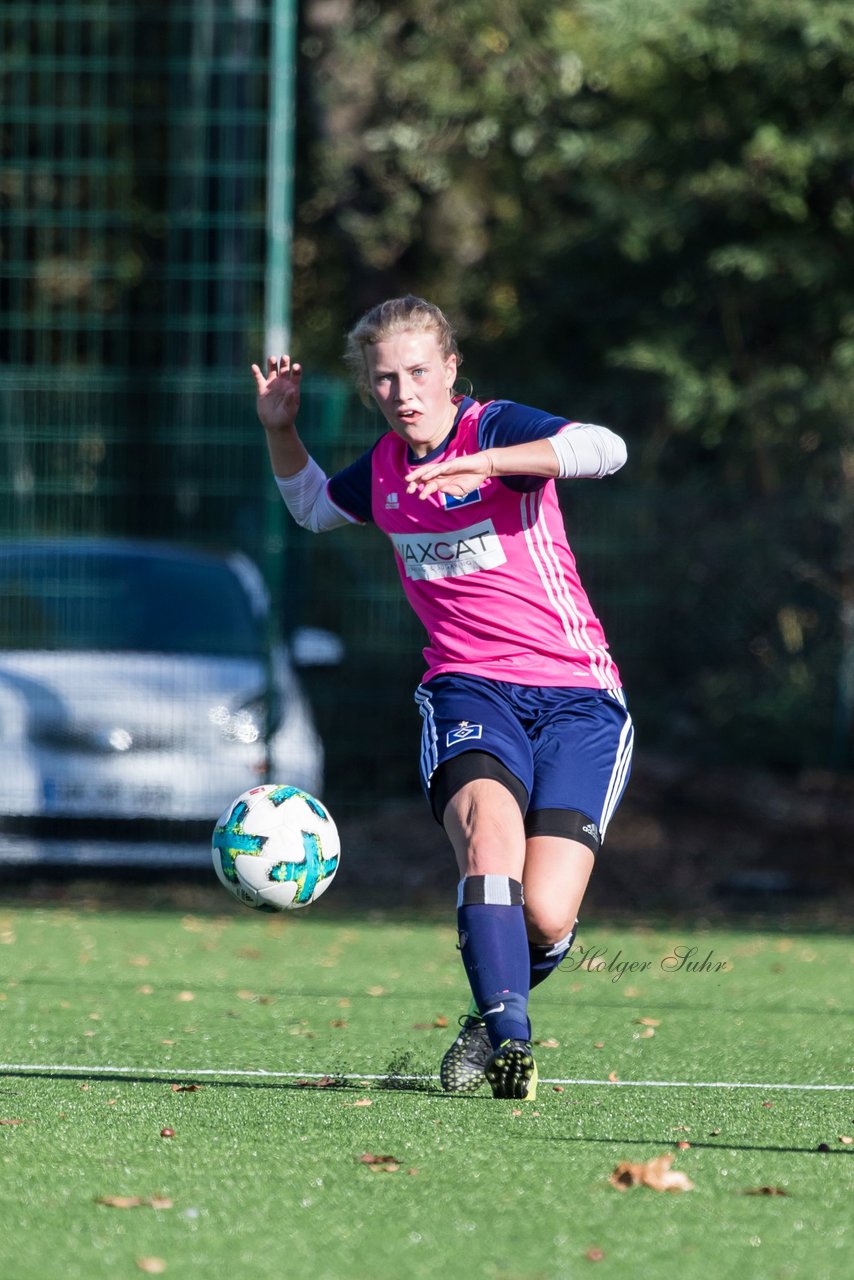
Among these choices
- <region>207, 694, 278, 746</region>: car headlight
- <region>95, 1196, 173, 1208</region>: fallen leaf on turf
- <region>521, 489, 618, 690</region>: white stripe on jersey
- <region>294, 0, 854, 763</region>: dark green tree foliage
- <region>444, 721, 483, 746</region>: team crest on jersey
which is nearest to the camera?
<region>95, 1196, 173, 1208</region>: fallen leaf on turf

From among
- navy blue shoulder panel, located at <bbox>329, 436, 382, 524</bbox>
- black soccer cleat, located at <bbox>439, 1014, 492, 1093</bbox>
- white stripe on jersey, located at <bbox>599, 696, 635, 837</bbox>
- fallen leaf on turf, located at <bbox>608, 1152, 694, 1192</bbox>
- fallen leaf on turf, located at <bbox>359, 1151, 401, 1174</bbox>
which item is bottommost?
black soccer cleat, located at <bbox>439, 1014, 492, 1093</bbox>

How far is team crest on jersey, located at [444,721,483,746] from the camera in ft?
16.2

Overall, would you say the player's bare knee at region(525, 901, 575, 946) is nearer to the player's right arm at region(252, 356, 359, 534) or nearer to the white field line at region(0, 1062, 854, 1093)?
the white field line at region(0, 1062, 854, 1093)

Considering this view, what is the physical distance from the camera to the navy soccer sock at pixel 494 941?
15.5 ft

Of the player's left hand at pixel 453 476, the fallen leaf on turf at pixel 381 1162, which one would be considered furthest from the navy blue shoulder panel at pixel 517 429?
the fallen leaf on turf at pixel 381 1162

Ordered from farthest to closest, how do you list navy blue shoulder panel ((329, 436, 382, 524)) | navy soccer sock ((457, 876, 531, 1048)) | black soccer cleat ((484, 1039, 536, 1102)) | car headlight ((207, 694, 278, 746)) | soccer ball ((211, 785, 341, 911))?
car headlight ((207, 694, 278, 746)), navy blue shoulder panel ((329, 436, 382, 524)), soccer ball ((211, 785, 341, 911)), navy soccer sock ((457, 876, 531, 1048)), black soccer cleat ((484, 1039, 536, 1102))

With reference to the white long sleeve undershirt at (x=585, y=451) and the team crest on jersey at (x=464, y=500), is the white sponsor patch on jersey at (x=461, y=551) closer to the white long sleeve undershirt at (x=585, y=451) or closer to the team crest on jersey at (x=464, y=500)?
the team crest on jersey at (x=464, y=500)

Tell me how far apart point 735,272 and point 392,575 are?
3.24m

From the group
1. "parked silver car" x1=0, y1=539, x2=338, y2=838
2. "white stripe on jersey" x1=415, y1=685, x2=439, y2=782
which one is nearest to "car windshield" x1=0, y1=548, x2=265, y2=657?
"parked silver car" x1=0, y1=539, x2=338, y2=838

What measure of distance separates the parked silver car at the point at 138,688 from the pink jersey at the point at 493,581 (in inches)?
235

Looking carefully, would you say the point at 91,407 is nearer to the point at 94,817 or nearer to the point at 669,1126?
the point at 94,817

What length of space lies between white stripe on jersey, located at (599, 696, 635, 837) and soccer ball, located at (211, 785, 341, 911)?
0.76 m

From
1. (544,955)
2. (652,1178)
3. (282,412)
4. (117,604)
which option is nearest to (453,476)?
(282,412)

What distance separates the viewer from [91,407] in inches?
468
